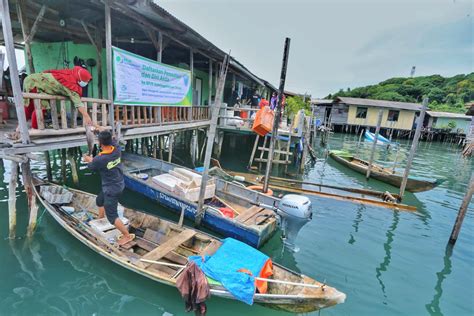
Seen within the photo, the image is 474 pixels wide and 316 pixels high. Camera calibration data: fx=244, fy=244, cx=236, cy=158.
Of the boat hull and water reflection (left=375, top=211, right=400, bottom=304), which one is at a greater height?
the boat hull

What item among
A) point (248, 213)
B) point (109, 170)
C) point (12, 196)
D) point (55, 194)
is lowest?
point (248, 213)

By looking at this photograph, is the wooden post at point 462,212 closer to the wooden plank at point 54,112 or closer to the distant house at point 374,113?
the wooden plank at point 54,112

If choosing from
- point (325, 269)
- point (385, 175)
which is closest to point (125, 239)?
point (325, 269)

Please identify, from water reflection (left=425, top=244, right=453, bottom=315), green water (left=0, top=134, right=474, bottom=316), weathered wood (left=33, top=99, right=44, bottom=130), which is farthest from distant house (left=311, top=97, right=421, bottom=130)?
weathered wood (left=33, top=99, right=44, bottom=130)

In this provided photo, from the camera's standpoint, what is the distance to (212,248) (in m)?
4.45

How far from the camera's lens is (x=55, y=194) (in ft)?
19.0

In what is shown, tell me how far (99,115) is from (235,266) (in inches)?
287

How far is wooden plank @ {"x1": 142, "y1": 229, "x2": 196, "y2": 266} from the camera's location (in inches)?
163

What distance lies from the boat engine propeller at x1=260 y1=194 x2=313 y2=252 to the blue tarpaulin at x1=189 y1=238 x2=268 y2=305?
1.37 m

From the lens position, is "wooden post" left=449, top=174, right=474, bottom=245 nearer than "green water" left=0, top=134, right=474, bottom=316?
No

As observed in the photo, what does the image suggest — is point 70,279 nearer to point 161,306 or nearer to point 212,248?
point 161,306

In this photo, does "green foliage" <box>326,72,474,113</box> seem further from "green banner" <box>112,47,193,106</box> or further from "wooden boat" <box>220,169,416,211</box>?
"green banner" <box>112,47,193,106</box>

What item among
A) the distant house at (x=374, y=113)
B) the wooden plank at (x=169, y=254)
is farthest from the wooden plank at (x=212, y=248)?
the distant house at (x=374, y=113)

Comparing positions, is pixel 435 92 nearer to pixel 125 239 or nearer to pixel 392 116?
pixel 392 116
